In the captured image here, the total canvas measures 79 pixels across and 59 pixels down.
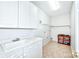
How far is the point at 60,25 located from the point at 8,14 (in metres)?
5.75

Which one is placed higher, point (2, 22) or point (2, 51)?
point (2, 22)

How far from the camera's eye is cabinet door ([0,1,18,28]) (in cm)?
158

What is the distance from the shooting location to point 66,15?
21.7 ft

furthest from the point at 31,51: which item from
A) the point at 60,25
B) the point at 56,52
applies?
the point at 60,25

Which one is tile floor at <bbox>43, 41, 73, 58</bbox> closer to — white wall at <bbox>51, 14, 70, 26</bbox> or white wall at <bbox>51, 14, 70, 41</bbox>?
white wall at <bbox>51, 14, 70, 41</bbox>

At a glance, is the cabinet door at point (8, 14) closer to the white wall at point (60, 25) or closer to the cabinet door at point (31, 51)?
the cabinet door at point (31, 51)

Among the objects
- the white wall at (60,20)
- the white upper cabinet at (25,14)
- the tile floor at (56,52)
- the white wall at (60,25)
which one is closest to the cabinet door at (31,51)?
the white upper cabinet at (25,14)

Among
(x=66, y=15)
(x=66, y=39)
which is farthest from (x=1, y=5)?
(x=66, y=15)

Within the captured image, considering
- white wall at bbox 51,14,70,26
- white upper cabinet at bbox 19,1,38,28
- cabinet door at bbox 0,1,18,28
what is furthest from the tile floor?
white wall at bbox 51,14,70,26

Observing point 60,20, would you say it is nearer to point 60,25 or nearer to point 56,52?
point 60,25

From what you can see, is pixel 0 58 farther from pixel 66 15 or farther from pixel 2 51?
pixel 66 15

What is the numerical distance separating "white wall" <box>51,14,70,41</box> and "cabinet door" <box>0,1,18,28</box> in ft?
17.5

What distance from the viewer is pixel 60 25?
23.0 feet

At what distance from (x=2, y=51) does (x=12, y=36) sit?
3.05 ft
